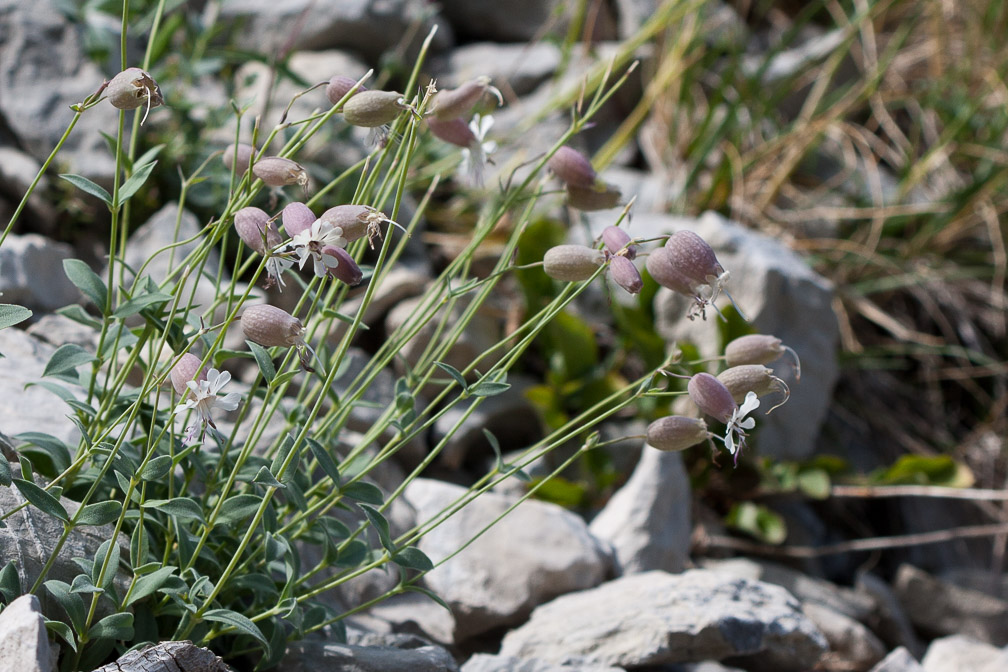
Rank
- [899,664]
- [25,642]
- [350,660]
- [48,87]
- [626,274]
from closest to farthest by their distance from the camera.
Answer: [25,642], [626,274], [350,660], [899,664], [48,87]

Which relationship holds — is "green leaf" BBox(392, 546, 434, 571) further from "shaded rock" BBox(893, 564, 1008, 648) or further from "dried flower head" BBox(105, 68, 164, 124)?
"shaded rock" BBox(893, 564, 1008, 648)

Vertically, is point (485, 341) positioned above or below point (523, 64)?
below

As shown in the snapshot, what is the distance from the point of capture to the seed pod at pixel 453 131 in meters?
0.98

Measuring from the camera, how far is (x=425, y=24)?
264 centimetres

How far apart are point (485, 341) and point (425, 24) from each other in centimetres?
108

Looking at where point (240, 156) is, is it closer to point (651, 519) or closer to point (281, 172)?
point (281, 172)

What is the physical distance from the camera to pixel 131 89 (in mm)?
800

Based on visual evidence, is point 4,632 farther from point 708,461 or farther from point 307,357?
point 708,461

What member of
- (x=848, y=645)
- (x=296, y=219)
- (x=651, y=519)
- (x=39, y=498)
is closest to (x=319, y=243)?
(x=296, y=219)

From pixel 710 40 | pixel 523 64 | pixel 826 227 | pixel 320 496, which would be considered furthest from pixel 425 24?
pixel 320 496

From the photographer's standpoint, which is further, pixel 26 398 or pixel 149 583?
pixel 26 398

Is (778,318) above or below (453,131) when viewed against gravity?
below

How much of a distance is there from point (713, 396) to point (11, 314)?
644mm

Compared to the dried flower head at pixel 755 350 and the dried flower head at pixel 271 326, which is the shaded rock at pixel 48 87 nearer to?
the dried flower head at pixel 271 326
